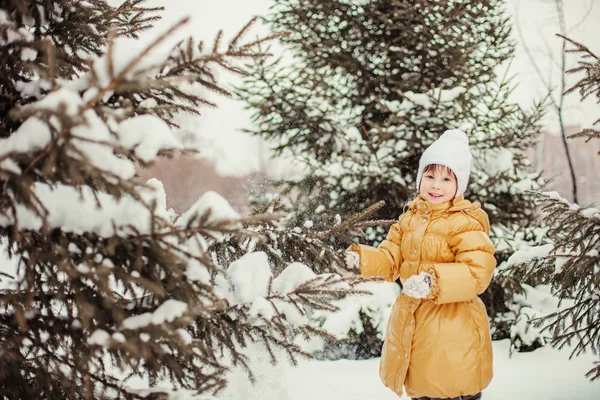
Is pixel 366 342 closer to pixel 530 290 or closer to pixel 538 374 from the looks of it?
pixel 538 374

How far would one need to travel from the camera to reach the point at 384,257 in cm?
260

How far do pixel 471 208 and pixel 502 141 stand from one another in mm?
→ 3663

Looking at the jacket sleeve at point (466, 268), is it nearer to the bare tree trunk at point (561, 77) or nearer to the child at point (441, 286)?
the child at point (441, 286)

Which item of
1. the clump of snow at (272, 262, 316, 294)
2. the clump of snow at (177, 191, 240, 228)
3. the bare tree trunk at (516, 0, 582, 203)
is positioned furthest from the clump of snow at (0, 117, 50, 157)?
the bare tree trunk at (516, 0, 582, 203)

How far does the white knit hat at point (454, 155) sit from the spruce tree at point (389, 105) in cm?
254

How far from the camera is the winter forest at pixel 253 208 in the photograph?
1.25 meters

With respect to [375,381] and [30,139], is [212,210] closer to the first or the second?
[30,139]

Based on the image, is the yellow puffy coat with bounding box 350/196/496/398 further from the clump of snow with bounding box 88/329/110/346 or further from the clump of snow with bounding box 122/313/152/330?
the clump of snow with bounding box 88/329/110/346

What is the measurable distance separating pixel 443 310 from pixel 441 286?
29cm

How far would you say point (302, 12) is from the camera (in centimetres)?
590

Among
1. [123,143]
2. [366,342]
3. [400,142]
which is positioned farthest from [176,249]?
[366,342]

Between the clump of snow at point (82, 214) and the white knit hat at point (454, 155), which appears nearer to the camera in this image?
the clump of snow at point (82, 214)

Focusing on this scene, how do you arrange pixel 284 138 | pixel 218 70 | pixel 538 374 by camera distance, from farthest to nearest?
pixel 284 138, pixel 538 374, pixel 218 70

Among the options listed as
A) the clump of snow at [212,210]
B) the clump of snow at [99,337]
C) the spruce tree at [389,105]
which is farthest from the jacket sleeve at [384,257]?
the spruce tree at [389,105]
